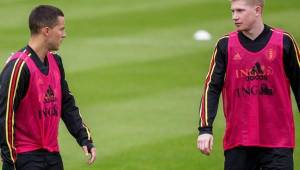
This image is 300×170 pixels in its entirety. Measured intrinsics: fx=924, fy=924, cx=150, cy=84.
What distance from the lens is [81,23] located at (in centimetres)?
1945

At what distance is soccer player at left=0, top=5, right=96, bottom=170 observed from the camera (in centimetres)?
734

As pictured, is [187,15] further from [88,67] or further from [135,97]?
[135,97]

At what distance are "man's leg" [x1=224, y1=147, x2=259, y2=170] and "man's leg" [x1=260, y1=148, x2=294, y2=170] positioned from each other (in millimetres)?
77

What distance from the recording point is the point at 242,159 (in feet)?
26.2

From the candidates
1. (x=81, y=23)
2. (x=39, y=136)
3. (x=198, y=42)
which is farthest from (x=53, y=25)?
(x=81, y=23)

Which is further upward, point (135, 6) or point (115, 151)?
point (135, 6)

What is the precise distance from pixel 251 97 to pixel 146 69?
805 centimetres

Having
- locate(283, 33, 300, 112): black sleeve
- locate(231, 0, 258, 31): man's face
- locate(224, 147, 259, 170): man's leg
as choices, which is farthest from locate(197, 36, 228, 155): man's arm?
locate(283, 33, 300, 112): black sleeve

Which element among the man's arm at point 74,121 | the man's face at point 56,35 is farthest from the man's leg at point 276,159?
the man's face at point 56,35

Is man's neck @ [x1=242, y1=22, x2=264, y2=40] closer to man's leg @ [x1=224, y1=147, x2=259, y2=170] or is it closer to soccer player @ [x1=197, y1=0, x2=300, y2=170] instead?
soccer player @ [x1=197, y1=0, x2=300, y2=170]

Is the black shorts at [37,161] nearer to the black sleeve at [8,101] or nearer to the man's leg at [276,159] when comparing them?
the black sleeve at [8,101]

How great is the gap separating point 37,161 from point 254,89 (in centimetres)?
194

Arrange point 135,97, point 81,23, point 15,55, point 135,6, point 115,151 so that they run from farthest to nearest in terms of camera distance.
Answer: point 135,6, point 81,23, point 135,97, point 115,151, point 15,55

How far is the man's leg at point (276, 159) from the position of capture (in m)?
7.88
